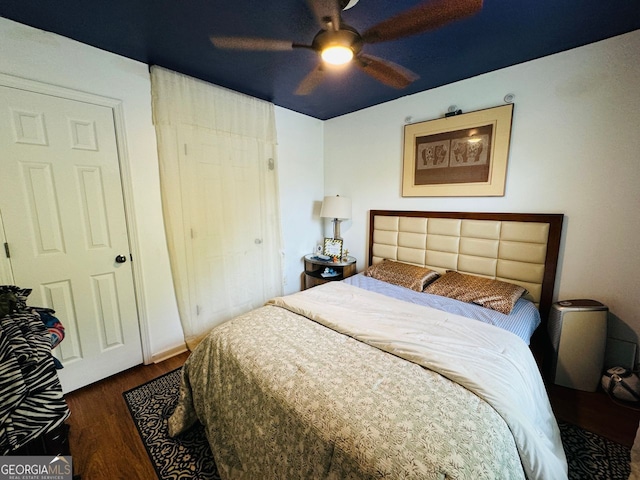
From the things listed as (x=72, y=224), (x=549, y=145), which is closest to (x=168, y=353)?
(x=72, y=224)

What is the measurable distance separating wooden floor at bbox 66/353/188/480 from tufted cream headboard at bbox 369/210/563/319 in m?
2.58

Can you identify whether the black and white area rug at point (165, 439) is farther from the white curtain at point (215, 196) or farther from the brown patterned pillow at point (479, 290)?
the brown patterned pillow at point (479, 290)

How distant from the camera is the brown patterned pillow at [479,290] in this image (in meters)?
1.93

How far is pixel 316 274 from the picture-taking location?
128 inches

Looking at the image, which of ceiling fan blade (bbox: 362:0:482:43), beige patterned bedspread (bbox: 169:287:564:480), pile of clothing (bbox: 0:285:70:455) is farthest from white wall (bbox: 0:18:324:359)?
ceiling fan blade (bbox: 362:0:482:43)

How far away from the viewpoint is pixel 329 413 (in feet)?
3.16

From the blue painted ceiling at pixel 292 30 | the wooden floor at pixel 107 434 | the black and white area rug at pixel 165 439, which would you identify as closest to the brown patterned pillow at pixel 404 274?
the blue painted ceiling at pixel 292 30

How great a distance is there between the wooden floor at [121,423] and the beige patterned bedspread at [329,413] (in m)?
0.26

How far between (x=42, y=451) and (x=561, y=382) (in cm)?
309

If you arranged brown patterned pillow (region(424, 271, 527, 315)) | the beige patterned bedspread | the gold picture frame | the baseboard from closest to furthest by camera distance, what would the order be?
the beige patterned bedspread → brown patterned pillow (region(424, 271, 527, 315)) → the gold picture frame → the baseboard

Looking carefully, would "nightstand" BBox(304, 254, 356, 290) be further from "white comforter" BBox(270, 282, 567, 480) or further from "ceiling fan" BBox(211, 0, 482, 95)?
"ceiling fan" BBox(211, 0, 482, 95)

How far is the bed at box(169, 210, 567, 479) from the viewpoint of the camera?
0.86 m

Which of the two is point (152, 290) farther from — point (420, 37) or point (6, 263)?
point (420, 37)

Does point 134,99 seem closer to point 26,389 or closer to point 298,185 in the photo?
point 298,185
